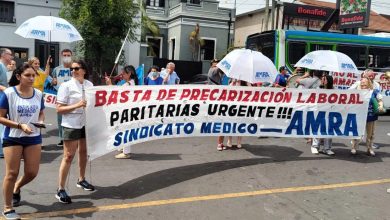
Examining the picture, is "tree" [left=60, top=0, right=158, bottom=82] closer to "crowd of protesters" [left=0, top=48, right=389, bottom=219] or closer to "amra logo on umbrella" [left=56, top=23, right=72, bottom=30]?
"amra logo on umbrella" [left=56, top=23, right=72, bottom=30]

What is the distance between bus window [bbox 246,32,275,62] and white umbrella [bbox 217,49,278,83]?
709cm

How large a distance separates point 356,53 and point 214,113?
1037 cm

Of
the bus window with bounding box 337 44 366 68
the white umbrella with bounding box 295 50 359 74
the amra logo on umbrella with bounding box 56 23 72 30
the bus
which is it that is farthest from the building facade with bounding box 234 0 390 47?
the amra logo on umbrella with bounding box 56 23 72 30

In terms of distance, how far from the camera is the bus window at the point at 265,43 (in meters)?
14.6

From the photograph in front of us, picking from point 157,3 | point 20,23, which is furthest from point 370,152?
point 157,3

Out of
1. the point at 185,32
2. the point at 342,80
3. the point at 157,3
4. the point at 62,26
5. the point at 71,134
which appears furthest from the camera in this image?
the point at 157,3

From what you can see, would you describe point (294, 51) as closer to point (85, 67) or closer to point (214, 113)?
point (214, 113)

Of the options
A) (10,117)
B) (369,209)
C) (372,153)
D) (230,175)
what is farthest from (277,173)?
(10,117)

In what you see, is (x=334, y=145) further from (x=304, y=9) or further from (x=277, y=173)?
(x=304, y=9)

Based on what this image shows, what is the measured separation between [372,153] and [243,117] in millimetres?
3014

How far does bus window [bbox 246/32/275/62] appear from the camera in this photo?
47.9ft

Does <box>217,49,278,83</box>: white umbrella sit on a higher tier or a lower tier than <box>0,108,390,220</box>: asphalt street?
higher

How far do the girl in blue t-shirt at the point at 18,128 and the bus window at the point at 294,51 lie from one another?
11.2 meters

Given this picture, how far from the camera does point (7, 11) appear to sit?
22266 mm
